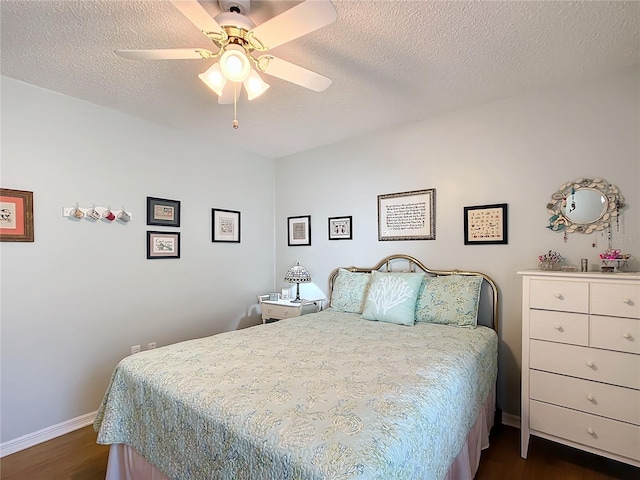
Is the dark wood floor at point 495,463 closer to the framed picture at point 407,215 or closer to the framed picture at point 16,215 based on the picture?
the framed picture at point 16,215

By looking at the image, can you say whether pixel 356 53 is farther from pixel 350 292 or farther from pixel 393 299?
pixel 350 292

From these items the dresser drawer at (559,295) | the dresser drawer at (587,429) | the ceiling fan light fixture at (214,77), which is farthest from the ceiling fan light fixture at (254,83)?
the dresser drawer at (587,429)

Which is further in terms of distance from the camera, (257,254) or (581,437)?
(257,254)

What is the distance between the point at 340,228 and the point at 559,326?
2088mm

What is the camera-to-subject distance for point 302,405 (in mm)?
1234

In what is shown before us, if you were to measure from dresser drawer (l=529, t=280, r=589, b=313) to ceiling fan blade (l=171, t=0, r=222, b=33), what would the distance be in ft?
7.46

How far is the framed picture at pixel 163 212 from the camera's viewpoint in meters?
2.92

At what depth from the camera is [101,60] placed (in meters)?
1.99

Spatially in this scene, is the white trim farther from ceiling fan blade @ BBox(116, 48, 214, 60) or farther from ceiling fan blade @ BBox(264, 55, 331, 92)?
ceiling fan blade @ BBox(116, 48, 214, 60)

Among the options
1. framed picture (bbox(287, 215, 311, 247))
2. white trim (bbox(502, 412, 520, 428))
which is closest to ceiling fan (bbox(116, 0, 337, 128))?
framed picture (bbox(287, 215, 311, 247))

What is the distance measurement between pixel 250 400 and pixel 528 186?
241 centimetres

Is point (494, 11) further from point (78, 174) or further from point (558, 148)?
point (78, 174)

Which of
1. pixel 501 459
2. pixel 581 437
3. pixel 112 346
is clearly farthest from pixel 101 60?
pixel 581 437

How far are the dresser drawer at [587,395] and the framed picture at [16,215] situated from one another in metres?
3.50
